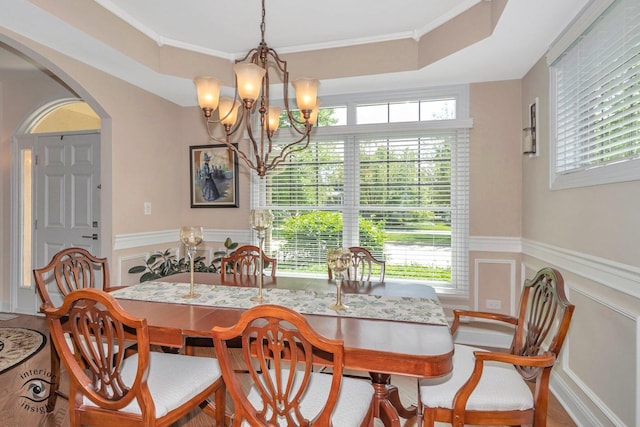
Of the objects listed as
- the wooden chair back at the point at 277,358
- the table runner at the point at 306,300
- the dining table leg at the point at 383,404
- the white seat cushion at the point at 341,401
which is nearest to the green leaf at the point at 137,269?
the table runner at the point at 306,300

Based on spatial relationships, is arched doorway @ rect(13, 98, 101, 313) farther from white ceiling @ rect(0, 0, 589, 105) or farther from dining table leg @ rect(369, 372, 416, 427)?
dining table leg @ rect(369, 372, 416, 427)

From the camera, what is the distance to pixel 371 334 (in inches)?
57.7

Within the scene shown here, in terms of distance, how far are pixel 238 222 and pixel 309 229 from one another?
821mm

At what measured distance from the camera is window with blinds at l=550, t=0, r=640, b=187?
5.51 ft

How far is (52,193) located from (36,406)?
2.60 m

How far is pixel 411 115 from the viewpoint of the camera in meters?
3.52

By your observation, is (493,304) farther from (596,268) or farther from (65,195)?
(65,195)

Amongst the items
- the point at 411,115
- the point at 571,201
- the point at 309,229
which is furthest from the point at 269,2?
the point at 571,201

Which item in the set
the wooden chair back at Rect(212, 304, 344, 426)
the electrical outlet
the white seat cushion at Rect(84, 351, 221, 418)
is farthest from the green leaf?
the electrical outlet

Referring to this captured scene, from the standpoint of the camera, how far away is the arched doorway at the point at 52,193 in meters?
3.89

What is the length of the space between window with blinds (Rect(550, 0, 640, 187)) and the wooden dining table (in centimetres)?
115

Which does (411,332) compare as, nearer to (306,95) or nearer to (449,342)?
(449,342)

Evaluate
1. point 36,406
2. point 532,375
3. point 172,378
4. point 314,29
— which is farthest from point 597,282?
point 36,406

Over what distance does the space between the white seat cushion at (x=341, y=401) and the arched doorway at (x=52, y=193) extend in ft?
10.8
